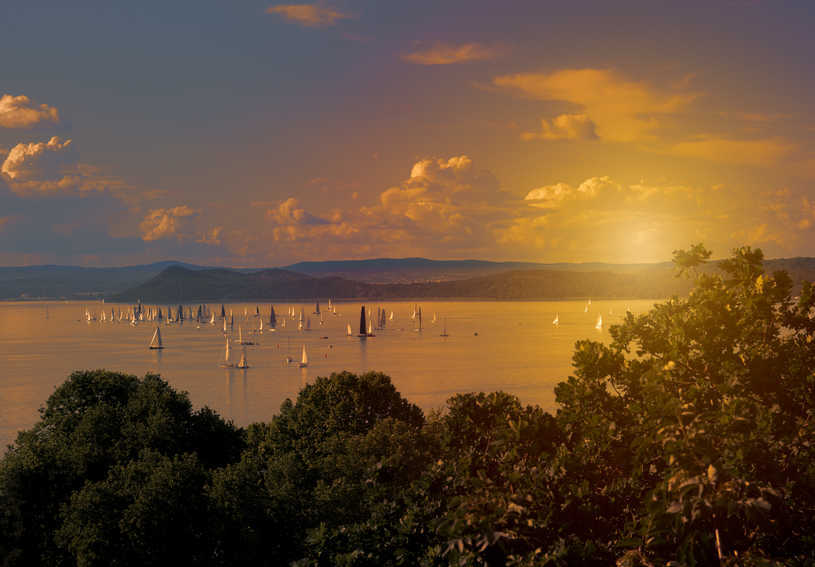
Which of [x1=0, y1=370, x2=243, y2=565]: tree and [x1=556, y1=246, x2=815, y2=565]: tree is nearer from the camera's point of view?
[x1=556, y1=246, x2=815, y2=565]: tree

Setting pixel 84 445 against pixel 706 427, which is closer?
pixel 706 427

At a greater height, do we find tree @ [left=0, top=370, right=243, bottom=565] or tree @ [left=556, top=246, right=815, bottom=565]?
tree @ [left=556, top=246, right=815, bottom=565]

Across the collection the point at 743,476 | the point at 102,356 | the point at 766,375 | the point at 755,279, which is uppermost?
the point at 755,279

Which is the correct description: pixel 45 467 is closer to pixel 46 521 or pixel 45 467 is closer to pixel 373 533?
pixel 46 521

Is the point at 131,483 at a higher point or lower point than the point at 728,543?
lower

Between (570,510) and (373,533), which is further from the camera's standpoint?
(373,533)

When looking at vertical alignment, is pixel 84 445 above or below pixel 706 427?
below

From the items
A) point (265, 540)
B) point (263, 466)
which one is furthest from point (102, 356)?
point (265, 540)

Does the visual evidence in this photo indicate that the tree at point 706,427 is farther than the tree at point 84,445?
No

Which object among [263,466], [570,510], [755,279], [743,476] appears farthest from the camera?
[263,466]

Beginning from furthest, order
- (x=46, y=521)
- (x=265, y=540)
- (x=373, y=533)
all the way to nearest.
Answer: (x=46, y=521)
(x=265, y=540)
(x=373, y=533)

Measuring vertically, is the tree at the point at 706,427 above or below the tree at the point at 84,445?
above
